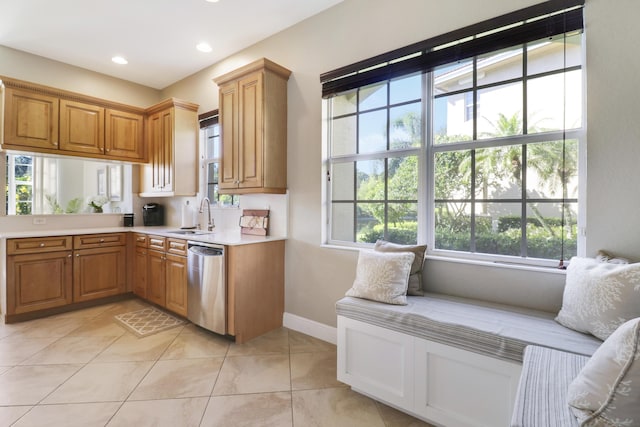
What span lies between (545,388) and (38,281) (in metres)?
4.45

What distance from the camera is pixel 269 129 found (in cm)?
294

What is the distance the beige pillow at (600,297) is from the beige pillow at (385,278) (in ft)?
2.69

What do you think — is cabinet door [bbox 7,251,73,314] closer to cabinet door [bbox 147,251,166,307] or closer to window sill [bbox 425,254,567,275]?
cabinet door [bbox 147,251,166,307]

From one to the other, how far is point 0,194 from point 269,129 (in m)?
3.20

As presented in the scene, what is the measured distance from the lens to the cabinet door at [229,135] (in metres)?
3.12

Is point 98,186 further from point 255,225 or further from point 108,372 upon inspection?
point 108,372

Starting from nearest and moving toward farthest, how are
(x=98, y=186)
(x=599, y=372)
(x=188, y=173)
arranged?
(x=599, y=372) → (x=188, y=173) → (x=98, y=186)

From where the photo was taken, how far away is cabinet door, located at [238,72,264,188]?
2.90m

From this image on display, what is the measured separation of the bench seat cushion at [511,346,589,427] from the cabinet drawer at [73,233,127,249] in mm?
4330

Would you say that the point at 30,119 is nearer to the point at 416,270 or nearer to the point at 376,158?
the point at 376,158

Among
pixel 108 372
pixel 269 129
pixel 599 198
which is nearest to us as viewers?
pixel 599 198

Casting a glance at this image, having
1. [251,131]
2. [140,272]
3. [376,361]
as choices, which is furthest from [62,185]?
[376,361]

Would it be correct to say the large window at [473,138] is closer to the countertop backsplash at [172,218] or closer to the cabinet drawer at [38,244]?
the countertop backsplash at [172,218]

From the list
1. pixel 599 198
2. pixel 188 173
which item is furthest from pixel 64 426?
pixel 599 198
